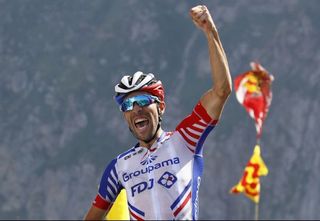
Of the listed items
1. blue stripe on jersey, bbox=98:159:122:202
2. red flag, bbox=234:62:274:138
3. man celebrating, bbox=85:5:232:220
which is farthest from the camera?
red flag, bbox=234:62:274:138

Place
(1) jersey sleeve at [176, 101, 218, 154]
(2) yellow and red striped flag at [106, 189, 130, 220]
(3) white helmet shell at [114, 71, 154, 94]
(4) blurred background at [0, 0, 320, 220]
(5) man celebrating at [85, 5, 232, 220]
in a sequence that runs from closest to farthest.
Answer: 1. (5) man celebrating at [85, 5, 232, 220]
2. (1) jersey sleeve at [176, 101, 218, 154]
3. (3) white helmet shell at [114, 71, 154, 94]
4. (2) yellow and red striped flag at [106, 189, 130, 220]
5. (4) blurred background at [0, 0, 320, 220]

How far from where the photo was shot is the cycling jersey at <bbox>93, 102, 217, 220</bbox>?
5871 millimetres

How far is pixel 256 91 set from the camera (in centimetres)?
2084

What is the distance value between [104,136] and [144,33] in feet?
57.3

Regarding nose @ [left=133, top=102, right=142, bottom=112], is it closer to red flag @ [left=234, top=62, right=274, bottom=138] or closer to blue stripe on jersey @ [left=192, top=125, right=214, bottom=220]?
blue stripe on jersey @ [left=192, top=125, right=214, bottom=220]

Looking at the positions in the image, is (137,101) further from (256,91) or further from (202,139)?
(256,91)

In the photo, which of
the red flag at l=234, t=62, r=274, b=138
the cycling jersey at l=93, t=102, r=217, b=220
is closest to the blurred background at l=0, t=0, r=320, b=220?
the red flag at l=234, t=62, r=274, b=138

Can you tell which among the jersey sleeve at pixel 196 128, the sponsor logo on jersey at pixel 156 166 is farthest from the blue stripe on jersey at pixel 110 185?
the jersey sleeve at pixel 196 128

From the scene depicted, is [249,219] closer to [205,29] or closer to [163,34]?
[163,34]

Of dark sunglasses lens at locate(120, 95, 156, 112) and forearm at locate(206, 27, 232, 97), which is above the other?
forearm at locate(206, 27, 232, 97)

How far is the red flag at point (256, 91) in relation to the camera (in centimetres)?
2047

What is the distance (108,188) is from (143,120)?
0.81 meters

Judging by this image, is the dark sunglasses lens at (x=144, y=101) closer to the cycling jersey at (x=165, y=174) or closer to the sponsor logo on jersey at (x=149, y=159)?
the cycling jersey at (x=165, y=174)

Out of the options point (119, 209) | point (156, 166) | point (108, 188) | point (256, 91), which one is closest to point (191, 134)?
point (156, 166)
